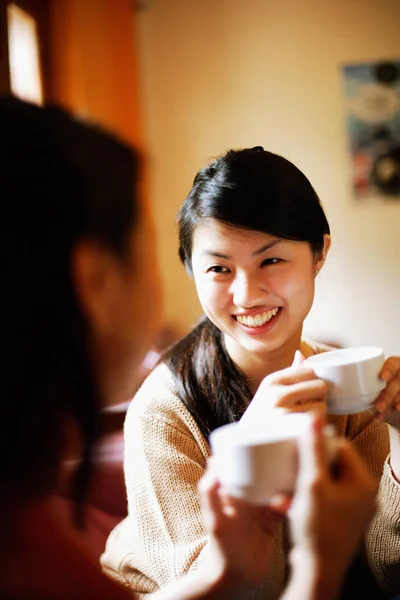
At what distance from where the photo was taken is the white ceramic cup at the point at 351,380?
813 mm

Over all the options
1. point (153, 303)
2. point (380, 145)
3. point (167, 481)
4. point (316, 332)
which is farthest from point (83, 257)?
point (380, 145)

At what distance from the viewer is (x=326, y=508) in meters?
0.58

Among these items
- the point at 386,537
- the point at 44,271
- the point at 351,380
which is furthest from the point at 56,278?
the point at 386,537

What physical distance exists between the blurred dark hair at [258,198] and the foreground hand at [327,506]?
1.79 feet

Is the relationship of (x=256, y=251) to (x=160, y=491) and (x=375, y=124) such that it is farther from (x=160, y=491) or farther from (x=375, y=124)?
(x=375, y=124)

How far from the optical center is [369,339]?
3.26 metres

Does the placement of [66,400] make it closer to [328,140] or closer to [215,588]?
[215,588]

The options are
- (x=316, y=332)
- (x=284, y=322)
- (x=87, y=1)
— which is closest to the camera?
(x=284, y=322)

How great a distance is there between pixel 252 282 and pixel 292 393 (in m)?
0.33

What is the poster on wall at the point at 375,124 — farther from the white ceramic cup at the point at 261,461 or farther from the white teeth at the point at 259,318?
the white ceramic cup at the point at 261,461

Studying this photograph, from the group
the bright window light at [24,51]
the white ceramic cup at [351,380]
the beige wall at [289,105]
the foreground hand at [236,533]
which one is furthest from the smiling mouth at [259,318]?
the beige wall at [289,105]

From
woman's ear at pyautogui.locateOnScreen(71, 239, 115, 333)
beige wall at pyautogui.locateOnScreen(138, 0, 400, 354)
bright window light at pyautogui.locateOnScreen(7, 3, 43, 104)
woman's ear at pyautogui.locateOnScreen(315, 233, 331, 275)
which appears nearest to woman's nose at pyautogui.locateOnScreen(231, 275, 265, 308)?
woman's ear at pyautogui.locateOnScreen(315, 233, 331, 275)

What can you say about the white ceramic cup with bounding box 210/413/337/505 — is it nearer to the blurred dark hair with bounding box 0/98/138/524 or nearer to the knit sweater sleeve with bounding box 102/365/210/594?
the blurred dark hair with bounding box 0/98/138/524

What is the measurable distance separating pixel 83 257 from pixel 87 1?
2.27 meters
